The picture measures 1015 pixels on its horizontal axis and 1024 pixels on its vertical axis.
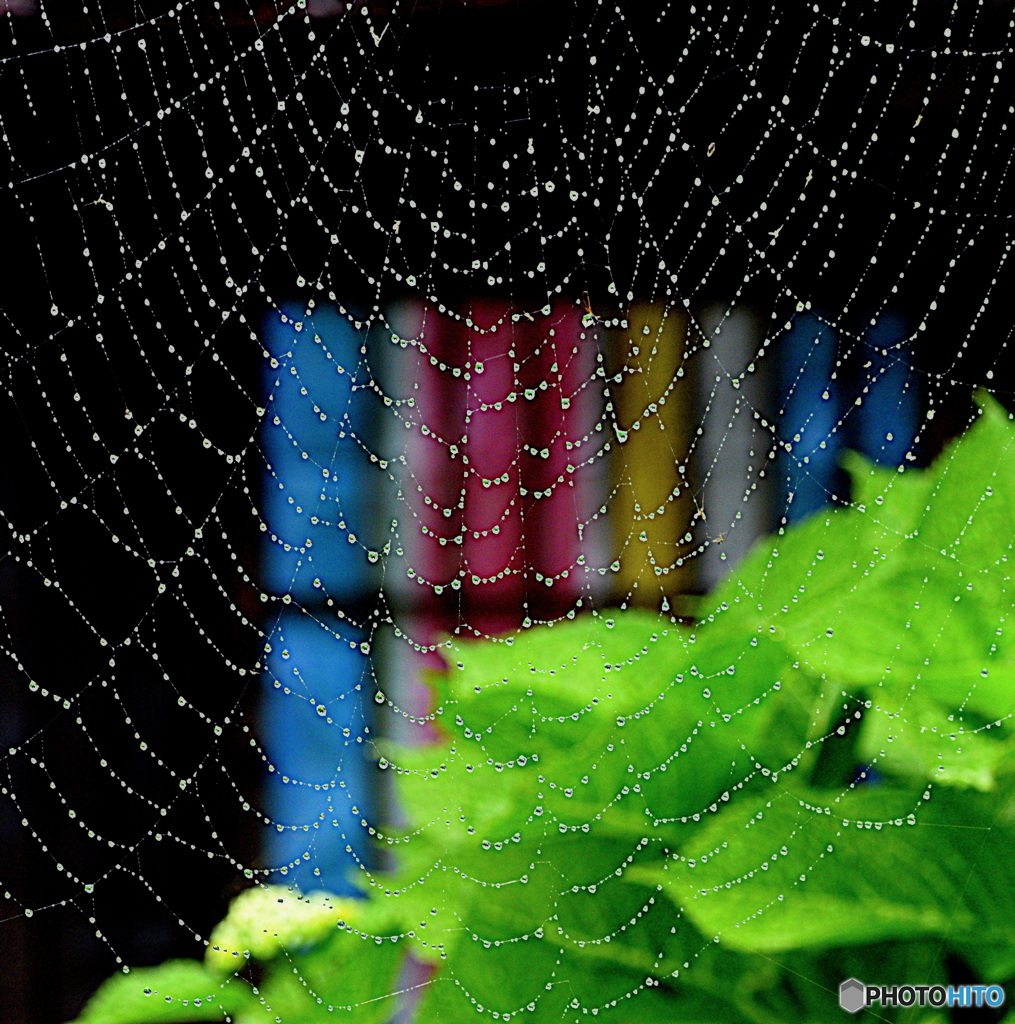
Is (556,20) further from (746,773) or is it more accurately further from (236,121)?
(746,773)

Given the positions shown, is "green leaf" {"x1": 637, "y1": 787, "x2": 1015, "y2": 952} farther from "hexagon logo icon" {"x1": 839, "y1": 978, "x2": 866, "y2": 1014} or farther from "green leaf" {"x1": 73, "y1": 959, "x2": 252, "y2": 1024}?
"green leaf" {"x1": 73, "y1": 959, "x2": 252, "y2": 1024}

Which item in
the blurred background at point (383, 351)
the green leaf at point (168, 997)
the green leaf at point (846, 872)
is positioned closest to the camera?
the green leaf at point (846, 872)

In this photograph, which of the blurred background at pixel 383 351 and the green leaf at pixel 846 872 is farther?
the blurred background at pixel 383 351

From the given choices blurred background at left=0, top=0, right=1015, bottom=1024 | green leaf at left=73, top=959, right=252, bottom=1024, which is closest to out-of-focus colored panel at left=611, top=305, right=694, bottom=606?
blurred background at left=0, top=0, right=1015, bottom=1024

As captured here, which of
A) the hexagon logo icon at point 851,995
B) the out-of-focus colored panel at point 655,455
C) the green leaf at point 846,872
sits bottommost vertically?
the hexagon logo icon at point 851,995

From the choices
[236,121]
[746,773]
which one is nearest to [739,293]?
[236,121]

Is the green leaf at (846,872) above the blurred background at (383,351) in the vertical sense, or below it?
below

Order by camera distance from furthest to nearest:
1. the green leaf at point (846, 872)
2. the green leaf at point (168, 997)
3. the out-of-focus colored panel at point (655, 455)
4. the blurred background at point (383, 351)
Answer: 1. the out-of-focus colored panel at point (655, 455)
2. the blurred background at point (383, 351)
3. the green leaf at point (168, 997)
4. the green leaf at point (846, 872)

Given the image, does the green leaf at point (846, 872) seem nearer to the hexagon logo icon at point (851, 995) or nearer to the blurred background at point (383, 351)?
the hexagon logo icon at point (851, 995)

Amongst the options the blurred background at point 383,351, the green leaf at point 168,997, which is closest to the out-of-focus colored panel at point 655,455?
the blurred background at point 383,351
